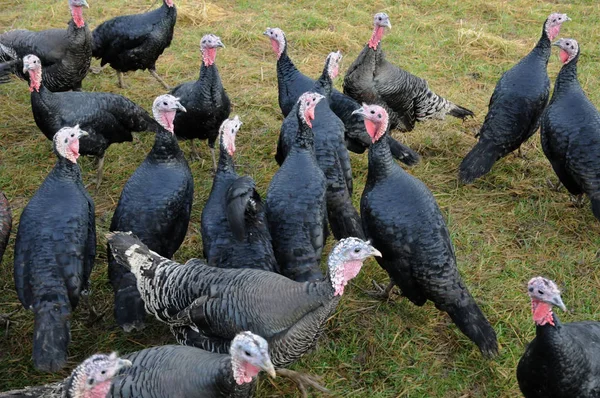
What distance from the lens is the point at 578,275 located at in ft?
15.3

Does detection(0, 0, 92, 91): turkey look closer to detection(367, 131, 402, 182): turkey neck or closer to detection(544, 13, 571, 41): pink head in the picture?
detection(367, 131, 402, 182): turkey neck

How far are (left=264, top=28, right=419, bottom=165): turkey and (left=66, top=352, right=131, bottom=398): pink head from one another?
3.30 metres

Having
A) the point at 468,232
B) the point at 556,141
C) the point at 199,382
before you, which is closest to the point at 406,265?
the point at 468,232

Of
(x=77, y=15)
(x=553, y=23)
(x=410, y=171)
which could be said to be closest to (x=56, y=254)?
(x=77, y=15)

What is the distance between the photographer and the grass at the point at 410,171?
3980mm

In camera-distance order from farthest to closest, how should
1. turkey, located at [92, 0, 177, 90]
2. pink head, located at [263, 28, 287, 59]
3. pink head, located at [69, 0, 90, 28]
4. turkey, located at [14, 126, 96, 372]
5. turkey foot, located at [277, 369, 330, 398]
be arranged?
turkey, located at [92, 0, 177, 90] → pink head, located at [69, 0, 90, 28] → pink head, located at [263, 28, 287, 59] → turkey foot, located at [277, 369, 330, 398] → turkey, located at [14, 126, 96, 372]

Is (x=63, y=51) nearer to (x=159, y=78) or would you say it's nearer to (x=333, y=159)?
(x=159, y=78)

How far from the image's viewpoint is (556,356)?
315 cm

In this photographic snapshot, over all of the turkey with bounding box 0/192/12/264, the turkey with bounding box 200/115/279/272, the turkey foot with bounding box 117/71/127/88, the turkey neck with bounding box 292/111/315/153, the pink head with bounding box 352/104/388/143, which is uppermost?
the pink head with bounding box 352/104/388/143

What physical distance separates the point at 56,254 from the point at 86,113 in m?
1.75

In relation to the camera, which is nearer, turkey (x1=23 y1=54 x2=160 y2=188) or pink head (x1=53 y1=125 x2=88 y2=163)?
pink head (x1=53 y1=125 x2=88 y2=163)

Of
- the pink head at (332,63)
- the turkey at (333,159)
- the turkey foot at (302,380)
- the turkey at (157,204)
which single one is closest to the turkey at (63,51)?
the turkey at (157,204)

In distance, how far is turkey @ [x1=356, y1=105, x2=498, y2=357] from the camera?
3.87 metres

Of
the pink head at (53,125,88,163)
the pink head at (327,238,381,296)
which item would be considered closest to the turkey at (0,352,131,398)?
the pink head at (327,238,381,296)
